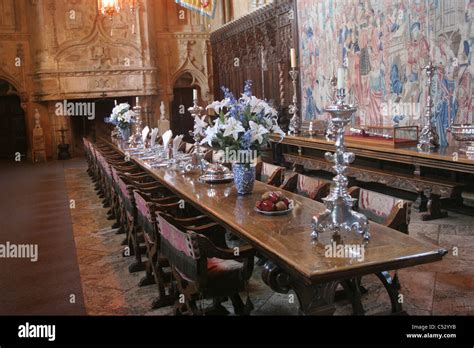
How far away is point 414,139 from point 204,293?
208 inches

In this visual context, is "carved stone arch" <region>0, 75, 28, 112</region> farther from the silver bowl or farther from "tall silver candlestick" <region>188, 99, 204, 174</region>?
the silver bowl

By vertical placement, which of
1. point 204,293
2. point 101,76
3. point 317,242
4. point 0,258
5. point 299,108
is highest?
point 101,76

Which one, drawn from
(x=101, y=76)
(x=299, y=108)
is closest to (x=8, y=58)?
(x=101, y=76)

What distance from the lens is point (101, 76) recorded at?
637 inches

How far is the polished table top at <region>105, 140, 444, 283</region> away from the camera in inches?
99.2

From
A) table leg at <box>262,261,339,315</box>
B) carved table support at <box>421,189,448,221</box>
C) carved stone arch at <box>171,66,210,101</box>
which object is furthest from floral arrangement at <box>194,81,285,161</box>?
carved stone arch at <box>171,66,210,101</box>

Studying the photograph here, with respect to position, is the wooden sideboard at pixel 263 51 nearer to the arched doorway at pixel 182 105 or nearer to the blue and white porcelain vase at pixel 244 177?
the arched doorway at pixel 182 105

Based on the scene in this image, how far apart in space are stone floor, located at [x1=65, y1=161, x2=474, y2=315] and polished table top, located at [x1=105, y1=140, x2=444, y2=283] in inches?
29.1

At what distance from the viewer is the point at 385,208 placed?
3.53 meters

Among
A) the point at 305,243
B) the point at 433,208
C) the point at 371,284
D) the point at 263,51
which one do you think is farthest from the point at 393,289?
the point at 263,51

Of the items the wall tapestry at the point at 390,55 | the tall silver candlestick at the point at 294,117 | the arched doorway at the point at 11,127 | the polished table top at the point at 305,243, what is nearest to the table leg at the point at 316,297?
the polished table top at the point at 305,243

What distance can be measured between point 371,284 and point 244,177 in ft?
4.45

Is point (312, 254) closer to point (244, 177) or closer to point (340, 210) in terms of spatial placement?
point (340, 210)

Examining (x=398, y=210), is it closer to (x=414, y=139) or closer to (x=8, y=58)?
(x=414, y=139)
